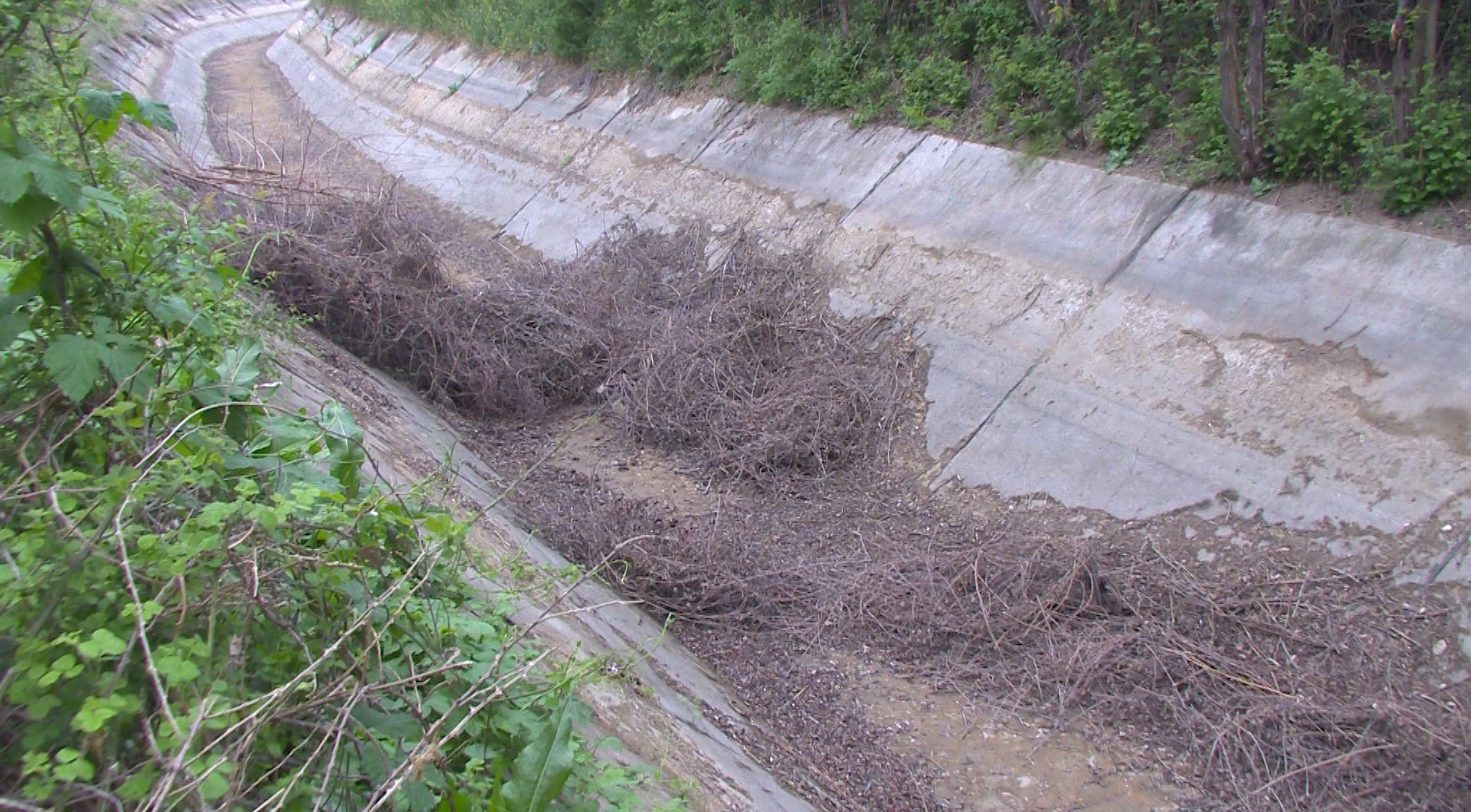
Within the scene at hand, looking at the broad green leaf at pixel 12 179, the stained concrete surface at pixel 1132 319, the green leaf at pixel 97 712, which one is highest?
the broad green leaf at pixel 12 179

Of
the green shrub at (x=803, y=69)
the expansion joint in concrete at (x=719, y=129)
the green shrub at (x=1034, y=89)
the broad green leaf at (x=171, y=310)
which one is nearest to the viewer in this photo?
the broad green leaf at (x=171, y=310)

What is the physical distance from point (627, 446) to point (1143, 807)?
4.91 meters

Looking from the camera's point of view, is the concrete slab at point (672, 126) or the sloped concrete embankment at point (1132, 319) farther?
the concrete slab at point (672, 126)

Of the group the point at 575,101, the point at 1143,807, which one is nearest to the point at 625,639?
the point at 1143,807

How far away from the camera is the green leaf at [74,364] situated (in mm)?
2641

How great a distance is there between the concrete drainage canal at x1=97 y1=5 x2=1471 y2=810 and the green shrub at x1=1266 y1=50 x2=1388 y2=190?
0.41 meters

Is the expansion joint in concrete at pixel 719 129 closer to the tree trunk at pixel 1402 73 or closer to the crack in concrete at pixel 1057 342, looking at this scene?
the crack in concrete at pixel 1057 342

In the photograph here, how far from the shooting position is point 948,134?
958 cm

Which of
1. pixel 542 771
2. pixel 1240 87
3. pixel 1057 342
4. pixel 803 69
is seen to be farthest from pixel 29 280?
pixel 803 69

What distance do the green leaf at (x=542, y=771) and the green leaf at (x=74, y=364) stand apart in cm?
144

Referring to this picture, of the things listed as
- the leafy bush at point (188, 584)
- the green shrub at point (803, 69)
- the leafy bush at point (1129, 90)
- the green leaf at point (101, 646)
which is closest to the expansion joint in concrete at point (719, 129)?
the green shrub at point (803, 69)

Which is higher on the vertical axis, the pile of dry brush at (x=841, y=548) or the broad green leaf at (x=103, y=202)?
the broad green leaf at (x=103, y=202)

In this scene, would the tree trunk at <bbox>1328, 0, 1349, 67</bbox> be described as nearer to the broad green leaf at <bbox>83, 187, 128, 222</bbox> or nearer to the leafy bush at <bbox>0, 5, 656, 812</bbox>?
the leafy bush at <bbox>0, 5, 656, 812</bbox>

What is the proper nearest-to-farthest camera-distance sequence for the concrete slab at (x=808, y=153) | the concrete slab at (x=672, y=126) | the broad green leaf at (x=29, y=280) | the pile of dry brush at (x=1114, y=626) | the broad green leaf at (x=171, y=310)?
the broad green leaf at (x=29, y=280) < the broad green leaf at (x=171, y=310) < the pile of dry brush at (x=1114, y=626) < the concrete slab at (x=808, y=153) < the concrete slab at (x=672, y=126)
